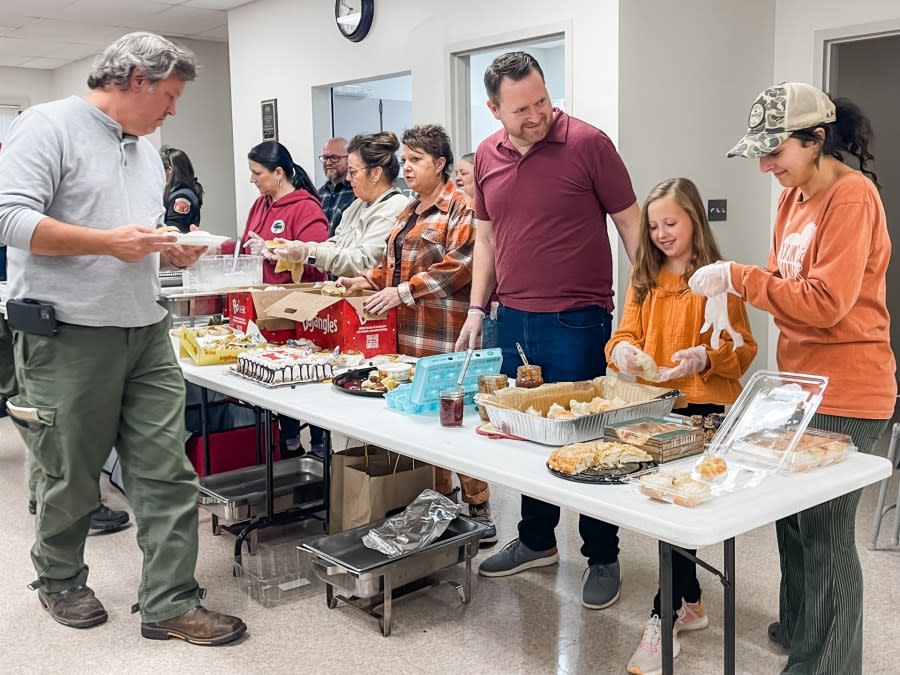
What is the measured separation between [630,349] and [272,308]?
56.7 inches

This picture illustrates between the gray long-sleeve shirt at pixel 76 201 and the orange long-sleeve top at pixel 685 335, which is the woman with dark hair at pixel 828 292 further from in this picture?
the gray long-sleeve shirt at pixel 76 201

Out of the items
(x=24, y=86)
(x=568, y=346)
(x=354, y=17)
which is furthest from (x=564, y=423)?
(x=24, y=86)

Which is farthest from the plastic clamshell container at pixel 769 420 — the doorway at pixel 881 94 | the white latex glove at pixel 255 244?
the doorway at pixel 881 94

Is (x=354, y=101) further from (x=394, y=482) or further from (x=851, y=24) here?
(x=394, y=482)

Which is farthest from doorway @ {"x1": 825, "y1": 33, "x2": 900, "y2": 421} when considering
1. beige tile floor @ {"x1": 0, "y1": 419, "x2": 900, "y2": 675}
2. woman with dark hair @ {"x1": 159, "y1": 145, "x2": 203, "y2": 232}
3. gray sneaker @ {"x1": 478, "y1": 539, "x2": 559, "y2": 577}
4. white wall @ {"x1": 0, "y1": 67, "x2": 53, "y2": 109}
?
white wall @ {"x1": 0, "y1": 67, "x2": 53, "y2": 109}

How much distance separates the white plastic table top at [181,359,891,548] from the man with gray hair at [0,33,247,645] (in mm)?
407

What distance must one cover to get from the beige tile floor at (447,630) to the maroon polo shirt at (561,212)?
0.94 m

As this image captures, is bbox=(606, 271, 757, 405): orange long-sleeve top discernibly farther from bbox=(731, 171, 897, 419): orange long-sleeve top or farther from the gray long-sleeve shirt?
the gray long-sleeve shirt

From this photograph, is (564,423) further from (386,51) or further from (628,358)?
(386,51)

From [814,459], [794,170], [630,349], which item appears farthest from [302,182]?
[814,459]

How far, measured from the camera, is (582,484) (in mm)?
1718

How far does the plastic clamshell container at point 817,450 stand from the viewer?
175cm

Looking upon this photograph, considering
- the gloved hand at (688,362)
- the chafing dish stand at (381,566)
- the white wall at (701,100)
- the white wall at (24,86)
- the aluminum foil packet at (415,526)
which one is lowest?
the chafing dish stand at (381,566)

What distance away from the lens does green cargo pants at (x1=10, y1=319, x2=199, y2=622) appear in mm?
2328
